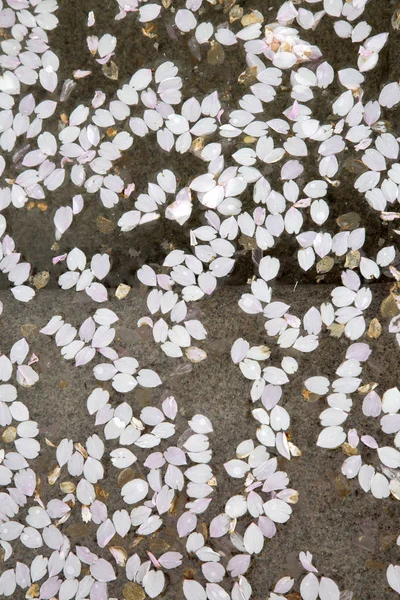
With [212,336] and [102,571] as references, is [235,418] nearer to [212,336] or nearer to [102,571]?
[212,336]

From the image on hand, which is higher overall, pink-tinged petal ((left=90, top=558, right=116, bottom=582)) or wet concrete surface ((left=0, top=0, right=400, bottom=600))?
wet concrete surface ((left=0, top=0, right=400, bottom=600))

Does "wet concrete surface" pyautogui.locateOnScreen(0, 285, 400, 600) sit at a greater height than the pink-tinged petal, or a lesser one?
greater

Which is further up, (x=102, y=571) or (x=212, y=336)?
(x=212, y=336)

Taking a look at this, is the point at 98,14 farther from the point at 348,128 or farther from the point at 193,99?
the point at 348,128

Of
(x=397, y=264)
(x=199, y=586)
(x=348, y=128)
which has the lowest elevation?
(x=199, y=586)

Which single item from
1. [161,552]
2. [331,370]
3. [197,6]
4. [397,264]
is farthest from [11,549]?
[197,6]

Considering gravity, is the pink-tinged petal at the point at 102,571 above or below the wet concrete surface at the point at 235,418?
below

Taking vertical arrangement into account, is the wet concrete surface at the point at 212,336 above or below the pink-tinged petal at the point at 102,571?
above

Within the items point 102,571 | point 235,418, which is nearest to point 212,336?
A: point 235,418
